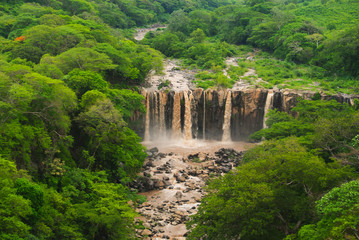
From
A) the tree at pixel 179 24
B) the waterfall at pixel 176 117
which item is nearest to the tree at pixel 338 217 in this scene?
the waterfall at pixel 176 117

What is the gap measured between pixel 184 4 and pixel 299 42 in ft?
154

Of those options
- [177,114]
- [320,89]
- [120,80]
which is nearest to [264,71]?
[320,89]

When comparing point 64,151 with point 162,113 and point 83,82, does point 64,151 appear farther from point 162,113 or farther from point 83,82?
point 162,113

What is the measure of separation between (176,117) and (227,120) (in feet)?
19.0

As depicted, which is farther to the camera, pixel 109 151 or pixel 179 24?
pixel 179 24

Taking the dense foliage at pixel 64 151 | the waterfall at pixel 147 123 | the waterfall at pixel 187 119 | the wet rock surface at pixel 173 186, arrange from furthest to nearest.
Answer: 1. the waterfall at pixel 187 119
2. the waterfall at pixel 147 123
3. the wet rock surface at pixel 173 186
4. the dense foliage at pixel 64 151

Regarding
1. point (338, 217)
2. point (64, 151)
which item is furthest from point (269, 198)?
point (64, 151)

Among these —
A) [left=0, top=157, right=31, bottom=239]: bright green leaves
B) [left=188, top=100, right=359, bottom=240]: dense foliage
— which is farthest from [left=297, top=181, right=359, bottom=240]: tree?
[left=0, top=157, right=31, bottom=239]: bright green leaves

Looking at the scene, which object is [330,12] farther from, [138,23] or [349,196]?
[349,196]

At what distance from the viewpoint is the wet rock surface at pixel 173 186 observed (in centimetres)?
2044

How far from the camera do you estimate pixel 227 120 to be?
36.7 metres

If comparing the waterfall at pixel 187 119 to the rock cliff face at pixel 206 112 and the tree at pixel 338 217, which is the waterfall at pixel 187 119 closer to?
the rock cliff face at pixel 206 112

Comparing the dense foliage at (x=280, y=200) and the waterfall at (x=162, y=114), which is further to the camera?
the waterfall at (x=162, y=114)

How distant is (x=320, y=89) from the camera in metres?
36.0
